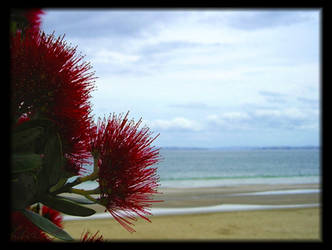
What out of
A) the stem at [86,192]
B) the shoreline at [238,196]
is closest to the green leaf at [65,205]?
the stem at [86,192]

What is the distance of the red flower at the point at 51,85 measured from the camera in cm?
29

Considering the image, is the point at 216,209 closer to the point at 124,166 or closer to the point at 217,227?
the point at 217,227

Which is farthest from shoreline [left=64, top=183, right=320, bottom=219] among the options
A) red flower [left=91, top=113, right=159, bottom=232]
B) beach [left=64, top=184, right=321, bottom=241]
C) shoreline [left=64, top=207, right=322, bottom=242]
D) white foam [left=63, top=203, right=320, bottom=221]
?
red flower [left=91, top=113, right=159, bottom=232]

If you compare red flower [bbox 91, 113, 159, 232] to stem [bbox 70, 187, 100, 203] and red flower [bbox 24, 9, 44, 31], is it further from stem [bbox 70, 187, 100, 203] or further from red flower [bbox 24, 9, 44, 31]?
red flower [bbox 24, 9, 44, 31]

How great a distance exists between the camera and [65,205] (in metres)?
0.32

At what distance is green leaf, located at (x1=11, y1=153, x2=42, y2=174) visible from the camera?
9.7 inches

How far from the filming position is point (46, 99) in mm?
298

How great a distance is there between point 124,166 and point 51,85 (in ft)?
0.29

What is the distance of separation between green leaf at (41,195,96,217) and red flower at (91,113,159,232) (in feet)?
0.06

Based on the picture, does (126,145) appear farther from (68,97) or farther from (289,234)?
(289,234)

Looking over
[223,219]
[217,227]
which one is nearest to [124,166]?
[217,227]

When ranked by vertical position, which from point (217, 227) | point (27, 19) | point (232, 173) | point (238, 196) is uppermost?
point (27, 19)
